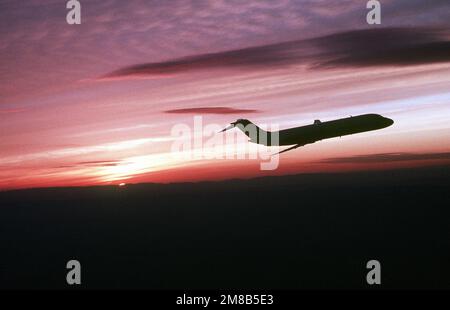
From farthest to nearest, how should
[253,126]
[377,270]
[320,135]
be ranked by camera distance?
[253,126] → [320,135] → [377,270]

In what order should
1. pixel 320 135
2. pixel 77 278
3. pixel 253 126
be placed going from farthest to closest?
pixel 253 126 < pixel 320 135 < pixel 77 278

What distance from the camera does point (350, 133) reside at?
219 feet

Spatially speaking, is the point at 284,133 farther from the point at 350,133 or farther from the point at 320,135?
the point at 350,133
